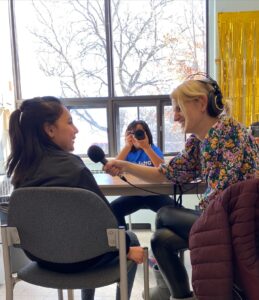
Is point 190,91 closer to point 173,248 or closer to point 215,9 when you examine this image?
point 173,248

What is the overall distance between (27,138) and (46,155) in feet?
0.30

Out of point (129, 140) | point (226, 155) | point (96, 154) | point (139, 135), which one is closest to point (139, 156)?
point (129, 140)

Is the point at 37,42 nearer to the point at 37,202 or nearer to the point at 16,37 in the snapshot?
the point at 16,37

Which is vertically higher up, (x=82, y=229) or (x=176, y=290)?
(x=82, y=229)

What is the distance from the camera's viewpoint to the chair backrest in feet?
3.47

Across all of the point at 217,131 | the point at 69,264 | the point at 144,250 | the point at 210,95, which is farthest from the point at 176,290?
the point at 210,95

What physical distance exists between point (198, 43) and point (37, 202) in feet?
9.11

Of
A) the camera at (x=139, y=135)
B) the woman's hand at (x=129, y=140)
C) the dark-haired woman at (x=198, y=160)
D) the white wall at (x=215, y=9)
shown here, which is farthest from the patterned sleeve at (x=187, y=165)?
the white wall at (x=215, y=9)

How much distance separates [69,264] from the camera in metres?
1.15

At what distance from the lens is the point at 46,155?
1.19 metres

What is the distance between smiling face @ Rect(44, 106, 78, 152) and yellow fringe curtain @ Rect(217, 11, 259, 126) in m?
2.07

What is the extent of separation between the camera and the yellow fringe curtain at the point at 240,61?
9.84ft

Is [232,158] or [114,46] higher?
[114,46]

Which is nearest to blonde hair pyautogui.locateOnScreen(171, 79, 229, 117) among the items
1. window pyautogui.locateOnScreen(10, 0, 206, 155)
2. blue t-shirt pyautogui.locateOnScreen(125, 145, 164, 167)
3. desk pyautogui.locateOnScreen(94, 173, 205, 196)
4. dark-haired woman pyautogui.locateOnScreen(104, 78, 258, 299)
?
dark-haired woman pyautogui.locateOnScreen(104, 78, 258, 299)
